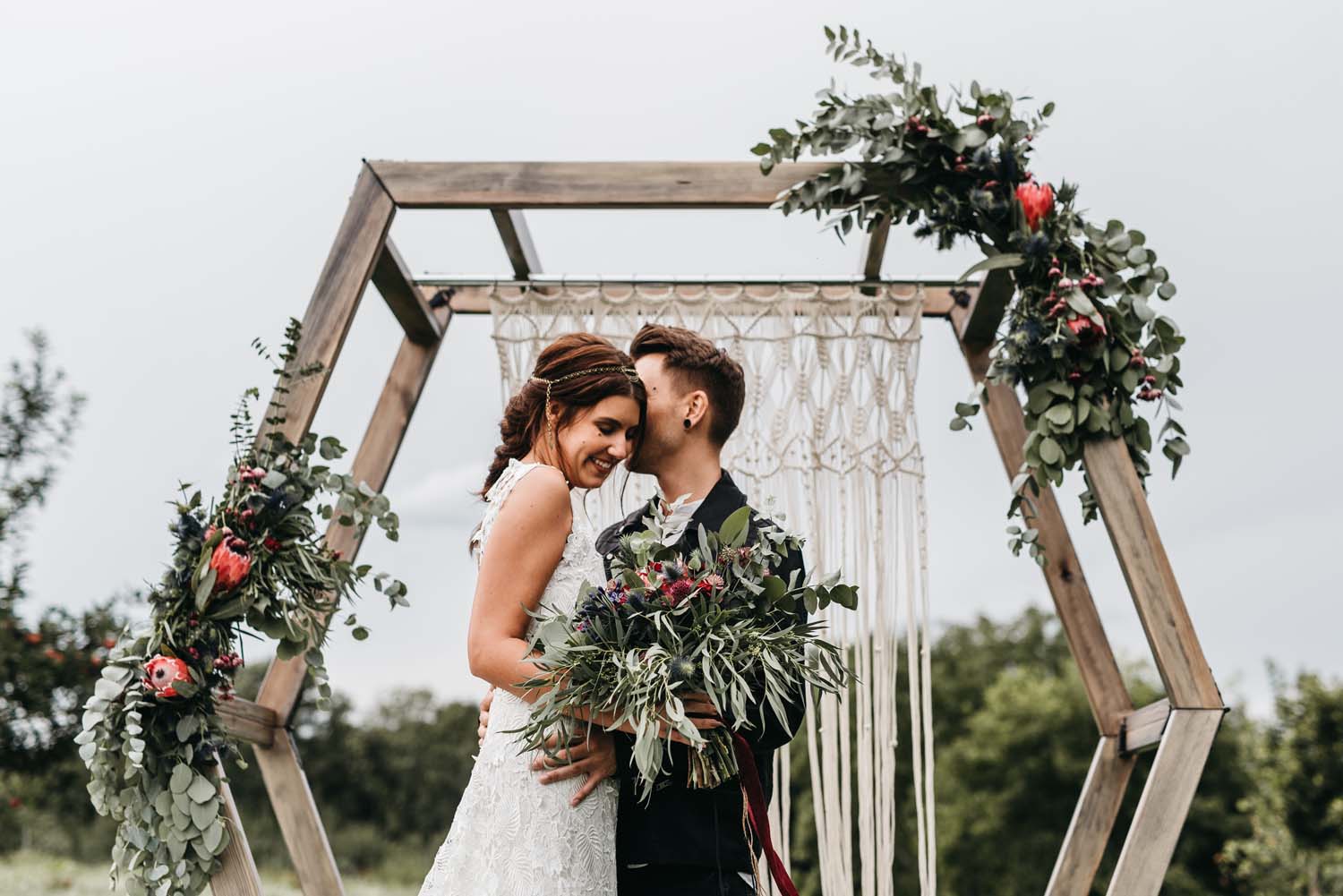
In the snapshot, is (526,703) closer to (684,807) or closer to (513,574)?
(513,574)

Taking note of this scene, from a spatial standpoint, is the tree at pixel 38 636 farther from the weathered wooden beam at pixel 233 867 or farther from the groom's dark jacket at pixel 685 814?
the groom's dark jacket at pixel 685 814

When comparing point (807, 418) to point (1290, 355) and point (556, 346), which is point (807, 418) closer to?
point (556, 346)

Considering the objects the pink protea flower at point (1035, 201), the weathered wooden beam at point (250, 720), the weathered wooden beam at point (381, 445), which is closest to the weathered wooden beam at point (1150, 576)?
the pink protea flower at point (1035, 201)

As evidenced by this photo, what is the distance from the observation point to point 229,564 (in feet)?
9.39

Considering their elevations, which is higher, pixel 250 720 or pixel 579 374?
pixel 579 374

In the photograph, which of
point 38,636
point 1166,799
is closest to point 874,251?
point 1166,799

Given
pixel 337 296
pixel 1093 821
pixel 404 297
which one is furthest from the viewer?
pixel 404 297

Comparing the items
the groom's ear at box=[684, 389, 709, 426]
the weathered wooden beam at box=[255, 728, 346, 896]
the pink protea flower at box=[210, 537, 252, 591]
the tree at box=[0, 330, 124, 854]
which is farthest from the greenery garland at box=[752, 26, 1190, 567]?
the tree at box=[0, 330, 124, 854]

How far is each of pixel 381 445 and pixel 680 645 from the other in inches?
93.6

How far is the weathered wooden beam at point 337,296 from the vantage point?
319 centimetres

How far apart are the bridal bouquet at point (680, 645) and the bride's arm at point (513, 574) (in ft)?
0.21

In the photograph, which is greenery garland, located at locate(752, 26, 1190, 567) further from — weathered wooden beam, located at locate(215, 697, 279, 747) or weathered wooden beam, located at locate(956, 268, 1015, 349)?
weathered wooden beam, located at locate(215, 697, 279, 747)

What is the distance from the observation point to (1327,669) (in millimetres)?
16234

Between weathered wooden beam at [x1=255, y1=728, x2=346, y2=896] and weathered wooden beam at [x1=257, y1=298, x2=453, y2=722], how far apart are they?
0.13 meters
